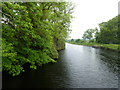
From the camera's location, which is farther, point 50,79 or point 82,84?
point 50,79

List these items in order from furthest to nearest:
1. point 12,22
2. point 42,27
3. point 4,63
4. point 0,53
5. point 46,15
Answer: point 46,15
point 42,27
point 12,22
point 4,63
point 0,53

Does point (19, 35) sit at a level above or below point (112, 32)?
below

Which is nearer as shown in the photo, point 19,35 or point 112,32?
point 19,35

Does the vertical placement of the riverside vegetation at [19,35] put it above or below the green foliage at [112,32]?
below

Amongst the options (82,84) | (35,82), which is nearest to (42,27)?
(35,82)

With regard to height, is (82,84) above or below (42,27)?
below

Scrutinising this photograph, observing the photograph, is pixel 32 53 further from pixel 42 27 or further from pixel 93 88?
pixel 93 88

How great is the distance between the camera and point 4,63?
6.88 meters

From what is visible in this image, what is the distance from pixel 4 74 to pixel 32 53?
6070mm

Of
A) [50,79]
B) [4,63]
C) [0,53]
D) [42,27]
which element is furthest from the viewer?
[50,79]

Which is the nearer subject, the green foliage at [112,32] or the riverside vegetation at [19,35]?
the riverside vegetation at [19,35]

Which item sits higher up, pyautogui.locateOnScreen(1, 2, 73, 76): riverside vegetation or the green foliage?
the green foliage

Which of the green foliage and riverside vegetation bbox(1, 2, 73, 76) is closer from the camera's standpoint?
riverside vegetation bbox(1, 2, 73, 76)

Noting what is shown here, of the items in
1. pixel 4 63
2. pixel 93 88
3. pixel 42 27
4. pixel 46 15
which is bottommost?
pixel 93 88
